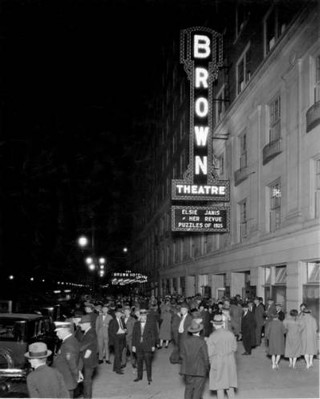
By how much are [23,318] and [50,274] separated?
35.6 metres

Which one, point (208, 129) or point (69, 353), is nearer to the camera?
point (69, 353)

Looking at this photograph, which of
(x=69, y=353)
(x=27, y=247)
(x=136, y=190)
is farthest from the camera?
(x=136, y=190)

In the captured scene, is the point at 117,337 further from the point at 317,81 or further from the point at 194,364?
the point at 317,81

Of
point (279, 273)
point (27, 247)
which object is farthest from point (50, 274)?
point (279, 273)

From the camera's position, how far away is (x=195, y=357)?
30.1ft

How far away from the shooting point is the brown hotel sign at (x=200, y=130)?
24706 mm

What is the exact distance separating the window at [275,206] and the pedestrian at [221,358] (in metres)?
13.0

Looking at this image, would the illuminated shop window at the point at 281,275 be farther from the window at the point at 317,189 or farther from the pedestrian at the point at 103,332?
the pedestrian at the point at 103,332

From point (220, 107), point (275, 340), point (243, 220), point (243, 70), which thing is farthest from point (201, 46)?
point (275, 340)

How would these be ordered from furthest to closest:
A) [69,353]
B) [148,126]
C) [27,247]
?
[148,126], [27,247], [69,353]

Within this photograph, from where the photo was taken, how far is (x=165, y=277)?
182 feet

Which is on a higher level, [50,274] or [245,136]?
[245,136]

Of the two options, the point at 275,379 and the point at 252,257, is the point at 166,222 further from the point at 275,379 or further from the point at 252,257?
the point at 275,379

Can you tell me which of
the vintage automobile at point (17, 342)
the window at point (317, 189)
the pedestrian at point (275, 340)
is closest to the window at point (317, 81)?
the window at point (317, 189)
